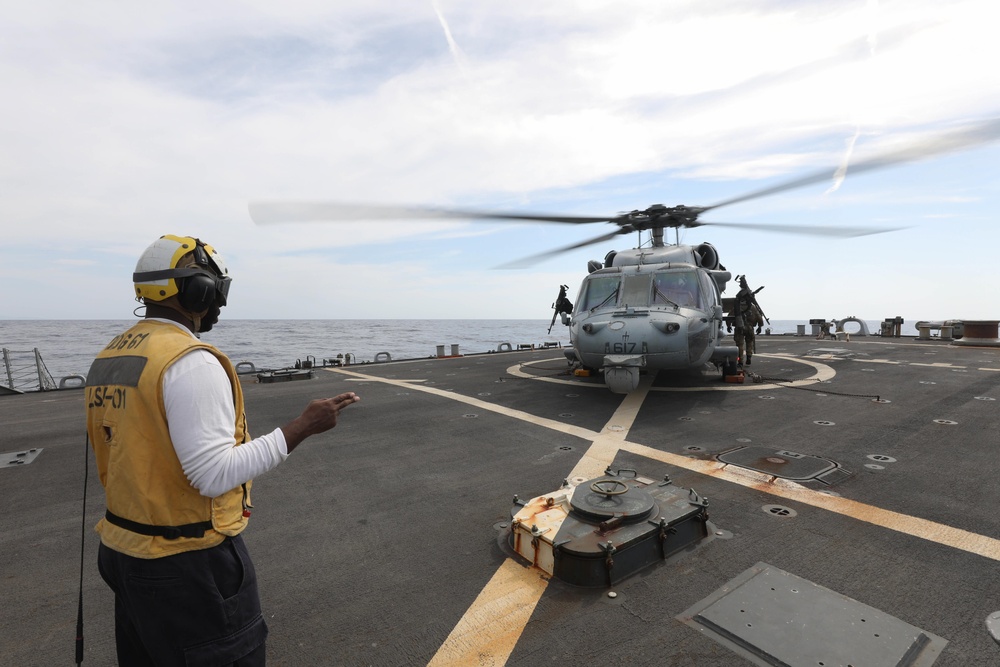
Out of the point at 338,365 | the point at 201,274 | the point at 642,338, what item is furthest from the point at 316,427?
the point at 338,365

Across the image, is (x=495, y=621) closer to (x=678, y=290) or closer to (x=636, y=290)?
(x=636, y=290)

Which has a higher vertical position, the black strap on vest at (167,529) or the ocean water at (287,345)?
the black strap on vest at (167,529)

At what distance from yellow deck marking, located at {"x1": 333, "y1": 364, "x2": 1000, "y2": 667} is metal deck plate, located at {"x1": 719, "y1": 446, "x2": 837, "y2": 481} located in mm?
229

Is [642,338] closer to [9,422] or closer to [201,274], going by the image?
[201,274]

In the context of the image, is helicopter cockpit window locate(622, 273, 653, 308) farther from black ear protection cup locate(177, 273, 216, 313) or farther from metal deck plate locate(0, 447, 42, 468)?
metal deck plate locate(0, 447, 42, 468)

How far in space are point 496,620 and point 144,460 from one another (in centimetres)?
220

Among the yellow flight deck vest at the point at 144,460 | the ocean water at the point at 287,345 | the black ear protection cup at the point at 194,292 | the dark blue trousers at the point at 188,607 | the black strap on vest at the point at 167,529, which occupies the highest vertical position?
the black ear protection cup at the point at 194,292

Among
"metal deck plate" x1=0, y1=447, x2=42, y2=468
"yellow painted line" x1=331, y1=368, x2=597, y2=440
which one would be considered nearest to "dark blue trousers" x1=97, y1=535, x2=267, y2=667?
"yellow painted line" x1=331, y1=368, x2=597, y2=440

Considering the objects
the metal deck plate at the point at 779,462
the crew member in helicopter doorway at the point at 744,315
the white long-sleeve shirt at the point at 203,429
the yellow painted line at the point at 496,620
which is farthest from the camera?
the crew member in helicopter doorway at the point at 744,315

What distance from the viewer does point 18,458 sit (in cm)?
643

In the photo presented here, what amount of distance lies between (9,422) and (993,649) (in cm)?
1353

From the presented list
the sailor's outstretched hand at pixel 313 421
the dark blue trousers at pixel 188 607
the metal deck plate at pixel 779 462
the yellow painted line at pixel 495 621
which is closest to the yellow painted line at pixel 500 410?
the metal deck plate at pixel 779 462

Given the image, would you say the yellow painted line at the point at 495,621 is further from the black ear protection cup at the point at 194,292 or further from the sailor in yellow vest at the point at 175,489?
the black ear protection cup at the point at 194,292

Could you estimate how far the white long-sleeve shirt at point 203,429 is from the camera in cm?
176
